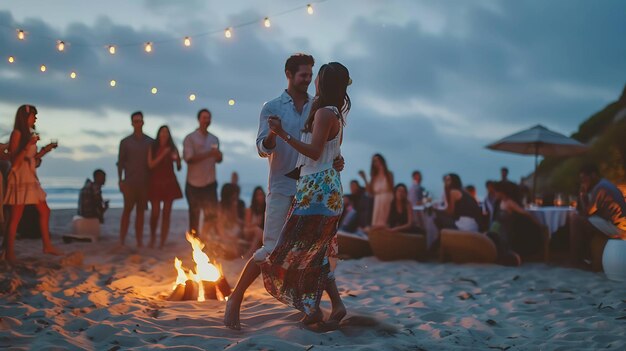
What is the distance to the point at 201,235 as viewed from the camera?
7703 millimetres

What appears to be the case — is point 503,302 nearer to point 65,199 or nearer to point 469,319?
point 469,319

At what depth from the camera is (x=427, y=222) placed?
7965 millimetres

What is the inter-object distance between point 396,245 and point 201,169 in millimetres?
2624

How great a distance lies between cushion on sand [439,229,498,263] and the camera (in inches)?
265

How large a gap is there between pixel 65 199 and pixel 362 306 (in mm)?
23052

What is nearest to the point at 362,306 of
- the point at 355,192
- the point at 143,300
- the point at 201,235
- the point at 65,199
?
the point at 143,300

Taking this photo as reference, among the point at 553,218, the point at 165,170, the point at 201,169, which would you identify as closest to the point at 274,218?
the point at 201,169

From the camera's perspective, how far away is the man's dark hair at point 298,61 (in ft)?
11.3

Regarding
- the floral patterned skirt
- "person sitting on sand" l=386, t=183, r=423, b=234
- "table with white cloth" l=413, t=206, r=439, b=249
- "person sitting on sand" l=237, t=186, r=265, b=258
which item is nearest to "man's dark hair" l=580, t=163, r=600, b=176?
"table with white cloth" l=413, t=206, r=439, b=249

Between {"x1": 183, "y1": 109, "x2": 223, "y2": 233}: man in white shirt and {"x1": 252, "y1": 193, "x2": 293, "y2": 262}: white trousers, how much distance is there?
3.87m

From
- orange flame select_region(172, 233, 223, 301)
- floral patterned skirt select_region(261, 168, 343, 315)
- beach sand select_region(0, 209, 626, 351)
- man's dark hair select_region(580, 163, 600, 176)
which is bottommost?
beach sand select_region(0, 209, 626, 351)

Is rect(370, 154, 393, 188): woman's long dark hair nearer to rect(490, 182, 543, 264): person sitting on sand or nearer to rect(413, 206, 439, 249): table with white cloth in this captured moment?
rect(413, 206, 439, 249): table with white cloth

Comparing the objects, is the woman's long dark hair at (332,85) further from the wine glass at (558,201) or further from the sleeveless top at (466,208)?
the wine glass at (558,201)

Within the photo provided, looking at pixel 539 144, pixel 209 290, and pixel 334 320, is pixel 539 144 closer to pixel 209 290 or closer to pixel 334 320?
pixel 209 290
